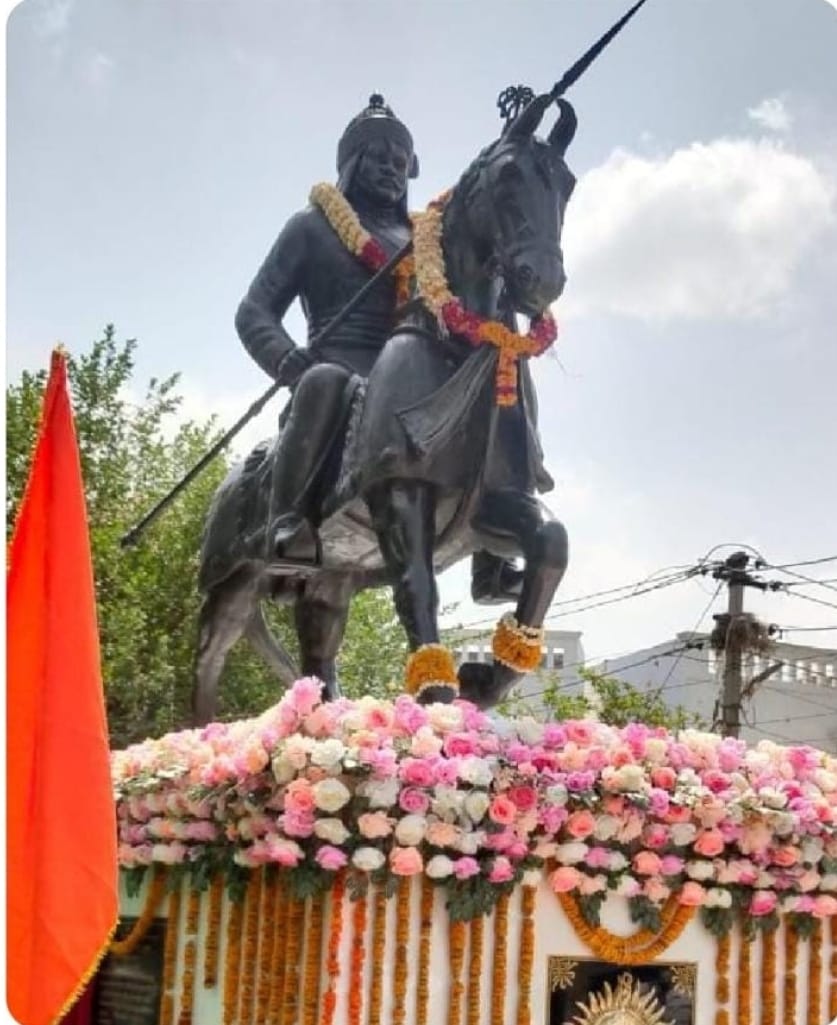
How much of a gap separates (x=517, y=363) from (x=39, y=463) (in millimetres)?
2151

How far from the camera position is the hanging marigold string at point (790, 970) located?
5.29m

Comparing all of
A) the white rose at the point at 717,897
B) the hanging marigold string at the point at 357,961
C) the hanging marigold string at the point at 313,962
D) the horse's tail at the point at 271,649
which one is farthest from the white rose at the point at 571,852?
the horse's tail at the point at 271,649

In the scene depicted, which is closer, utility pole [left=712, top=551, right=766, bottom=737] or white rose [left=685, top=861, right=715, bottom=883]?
white rose [left=685, top=861, right=715, bottom=883]

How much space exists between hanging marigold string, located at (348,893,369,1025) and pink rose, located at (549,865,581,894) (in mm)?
635

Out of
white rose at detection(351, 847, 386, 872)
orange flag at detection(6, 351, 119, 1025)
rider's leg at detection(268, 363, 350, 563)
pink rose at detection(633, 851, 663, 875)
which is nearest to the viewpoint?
orange flag at detection(6, 351, 119, 1025)

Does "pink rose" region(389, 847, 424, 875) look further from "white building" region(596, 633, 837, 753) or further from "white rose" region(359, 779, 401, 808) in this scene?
"white building" region(596, 633, 837, 753)

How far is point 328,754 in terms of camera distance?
4754mm

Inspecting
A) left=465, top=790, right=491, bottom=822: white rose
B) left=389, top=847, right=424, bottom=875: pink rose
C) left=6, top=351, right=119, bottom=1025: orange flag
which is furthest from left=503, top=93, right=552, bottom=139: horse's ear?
left=389, top=847, right=424, bottom=875: pink rose

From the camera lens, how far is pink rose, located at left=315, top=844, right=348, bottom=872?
4637 millimetres

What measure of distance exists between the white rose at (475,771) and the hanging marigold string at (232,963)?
3.28ft

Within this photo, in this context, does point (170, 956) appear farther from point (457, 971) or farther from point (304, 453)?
point (304, 453)

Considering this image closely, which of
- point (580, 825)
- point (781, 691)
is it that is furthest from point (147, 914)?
point (781, 691)

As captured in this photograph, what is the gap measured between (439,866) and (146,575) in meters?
13.2

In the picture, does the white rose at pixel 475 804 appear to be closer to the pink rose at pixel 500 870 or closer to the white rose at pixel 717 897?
the pink rose at pixel 500 870
